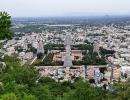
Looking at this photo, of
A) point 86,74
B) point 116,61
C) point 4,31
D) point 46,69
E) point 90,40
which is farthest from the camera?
point 90,40

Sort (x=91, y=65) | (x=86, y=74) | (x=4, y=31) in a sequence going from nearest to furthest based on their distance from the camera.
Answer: (x=4, y=31), (x=86, y=74), (x=91, y=65)

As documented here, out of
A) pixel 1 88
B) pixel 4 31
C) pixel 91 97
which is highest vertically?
pixel 4 31

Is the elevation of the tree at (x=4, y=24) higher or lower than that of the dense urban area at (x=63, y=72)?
higher

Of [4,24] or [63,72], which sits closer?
[4,24]

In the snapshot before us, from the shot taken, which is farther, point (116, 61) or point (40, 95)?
point (116, 61)

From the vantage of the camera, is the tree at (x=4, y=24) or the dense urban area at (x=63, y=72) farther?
the dense urban area at (x=63, y=72)

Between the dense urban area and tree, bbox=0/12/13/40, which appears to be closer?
tree, bbox=0/12/13/40

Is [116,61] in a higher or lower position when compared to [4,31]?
lower

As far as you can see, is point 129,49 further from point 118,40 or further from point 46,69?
point 46,69

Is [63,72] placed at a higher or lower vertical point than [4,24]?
lower

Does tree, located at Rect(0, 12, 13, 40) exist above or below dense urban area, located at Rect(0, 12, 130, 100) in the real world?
above

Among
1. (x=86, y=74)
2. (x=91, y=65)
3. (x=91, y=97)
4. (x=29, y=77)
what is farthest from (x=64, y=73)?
(x=91, y=97)
